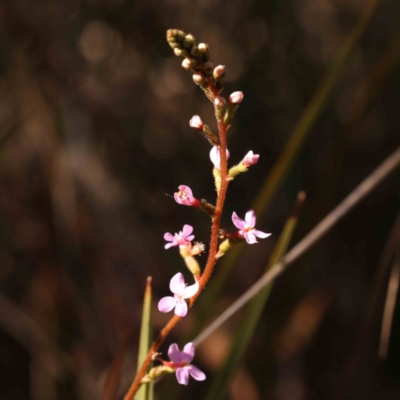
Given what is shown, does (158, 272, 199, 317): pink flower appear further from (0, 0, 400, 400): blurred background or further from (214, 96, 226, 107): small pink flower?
(0, 0, 400, 400): blurred background

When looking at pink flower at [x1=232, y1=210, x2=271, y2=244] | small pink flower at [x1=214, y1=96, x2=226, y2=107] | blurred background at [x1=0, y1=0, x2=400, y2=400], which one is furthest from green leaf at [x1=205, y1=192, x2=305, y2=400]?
blurred background at [x1=0, y1=0, x2=400, y2=400]

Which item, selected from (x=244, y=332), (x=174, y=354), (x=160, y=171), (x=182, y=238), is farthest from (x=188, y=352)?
(x=160, y=171)

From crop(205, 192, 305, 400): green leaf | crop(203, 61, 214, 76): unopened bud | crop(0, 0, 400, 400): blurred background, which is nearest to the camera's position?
crop(203, 61, 214, 76): unopened bud

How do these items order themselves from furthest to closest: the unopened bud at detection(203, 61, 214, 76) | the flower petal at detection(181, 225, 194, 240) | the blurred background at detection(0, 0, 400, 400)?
the blurred background at detection(0, 0, 400, 400)
the flower petal at detection(181, 225, 194, 240)
the unopened bud at detection(203, 61, 214, 76)

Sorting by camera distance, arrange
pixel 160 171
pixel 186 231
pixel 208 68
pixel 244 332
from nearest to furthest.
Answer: pixel 208 68 → pixel 186 231 → pixel 244 332 → pixel 160 171

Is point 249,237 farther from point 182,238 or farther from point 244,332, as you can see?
point 244,332

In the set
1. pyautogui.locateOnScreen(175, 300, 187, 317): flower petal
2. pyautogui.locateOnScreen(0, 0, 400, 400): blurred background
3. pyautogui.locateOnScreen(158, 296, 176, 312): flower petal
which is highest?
pyautogui.locateOnScreen(175, 300, 187, 317): flower petal
